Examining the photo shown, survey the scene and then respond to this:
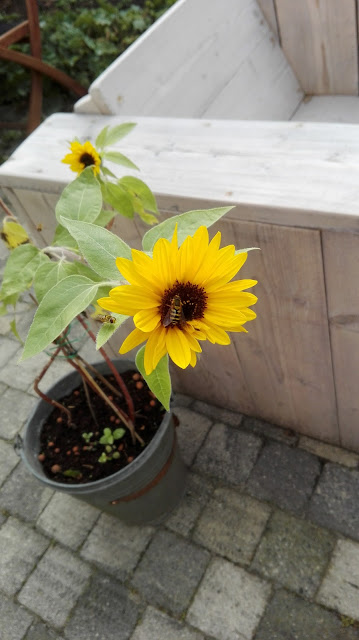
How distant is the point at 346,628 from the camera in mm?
1460

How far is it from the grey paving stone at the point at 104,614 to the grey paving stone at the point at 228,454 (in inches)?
18.2

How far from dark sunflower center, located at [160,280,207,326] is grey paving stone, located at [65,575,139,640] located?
4.00 feet

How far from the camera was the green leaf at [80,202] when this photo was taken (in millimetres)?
1045

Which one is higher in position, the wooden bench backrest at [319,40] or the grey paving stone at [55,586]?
the wooden bench backrest at [319,40]

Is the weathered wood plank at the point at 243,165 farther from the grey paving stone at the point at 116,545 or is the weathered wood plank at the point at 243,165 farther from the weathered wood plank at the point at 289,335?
the grey paving stone at the point at 116,545

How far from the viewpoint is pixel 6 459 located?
208 centimetres

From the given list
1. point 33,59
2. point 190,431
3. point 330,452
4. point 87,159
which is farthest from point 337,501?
point 33,59

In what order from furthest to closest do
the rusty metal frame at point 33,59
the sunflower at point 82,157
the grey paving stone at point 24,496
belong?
the rusty metal frame at point 33,59 → the grey paving stone at point 24,496 → the sunflower at point 82,157

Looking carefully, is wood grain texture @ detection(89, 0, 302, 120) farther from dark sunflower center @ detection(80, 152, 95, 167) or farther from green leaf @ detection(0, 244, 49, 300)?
green leaf @ detection(0, 244, 49, 300)

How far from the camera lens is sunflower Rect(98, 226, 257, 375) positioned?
728mm

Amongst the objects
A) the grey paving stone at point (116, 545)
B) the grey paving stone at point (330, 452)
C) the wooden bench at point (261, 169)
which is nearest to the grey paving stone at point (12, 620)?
the grey paving stone at point (116, 545)

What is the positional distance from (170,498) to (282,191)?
1046 millimetres

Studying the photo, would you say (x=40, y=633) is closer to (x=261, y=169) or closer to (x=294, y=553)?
(x=294, y=553)

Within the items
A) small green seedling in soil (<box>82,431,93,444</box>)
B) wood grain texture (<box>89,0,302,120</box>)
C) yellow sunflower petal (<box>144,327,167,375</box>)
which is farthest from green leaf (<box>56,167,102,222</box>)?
small green seedling in soil (<box>82,431,93,444</box>)
